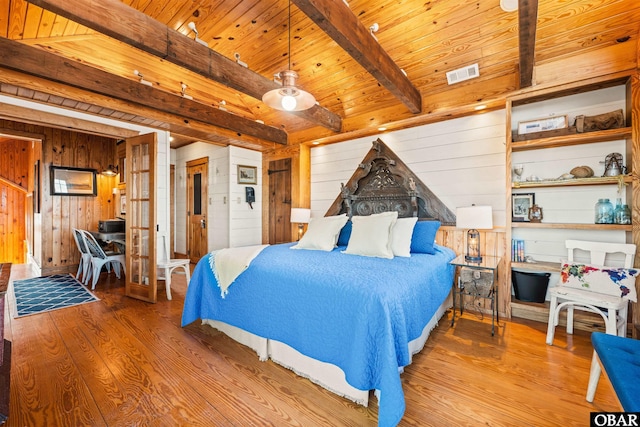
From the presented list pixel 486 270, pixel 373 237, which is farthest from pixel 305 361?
pixel 486 270

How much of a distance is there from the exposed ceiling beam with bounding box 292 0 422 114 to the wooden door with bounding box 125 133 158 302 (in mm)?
2728

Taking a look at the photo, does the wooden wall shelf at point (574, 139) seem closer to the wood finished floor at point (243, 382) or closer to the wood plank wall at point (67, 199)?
the wood finished floor at point (243, 382)

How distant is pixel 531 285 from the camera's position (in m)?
2.87

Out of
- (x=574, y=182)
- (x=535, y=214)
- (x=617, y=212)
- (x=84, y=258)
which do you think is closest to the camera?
(x=617, y=212)

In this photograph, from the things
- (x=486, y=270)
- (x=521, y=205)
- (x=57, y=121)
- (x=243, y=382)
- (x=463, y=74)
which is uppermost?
(x=463, y=74)

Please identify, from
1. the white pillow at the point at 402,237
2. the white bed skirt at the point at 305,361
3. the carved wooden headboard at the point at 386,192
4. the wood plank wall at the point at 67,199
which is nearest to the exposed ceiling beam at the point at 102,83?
the carved wooden headboard at the point at 386,192

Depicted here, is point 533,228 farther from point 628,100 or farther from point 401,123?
A: point 401,123

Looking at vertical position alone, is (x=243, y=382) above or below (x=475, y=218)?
below

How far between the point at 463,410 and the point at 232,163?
4.59 meters

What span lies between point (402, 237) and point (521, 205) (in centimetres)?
144

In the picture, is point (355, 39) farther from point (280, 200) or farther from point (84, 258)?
point (84, 258)

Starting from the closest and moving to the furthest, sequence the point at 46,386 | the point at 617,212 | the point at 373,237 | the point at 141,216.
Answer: the point at 46,386 < the point at 617,212 < the point at 373,237 < the point at 141,216

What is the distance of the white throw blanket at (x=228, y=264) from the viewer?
2.30 m

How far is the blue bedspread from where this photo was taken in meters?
1.50
